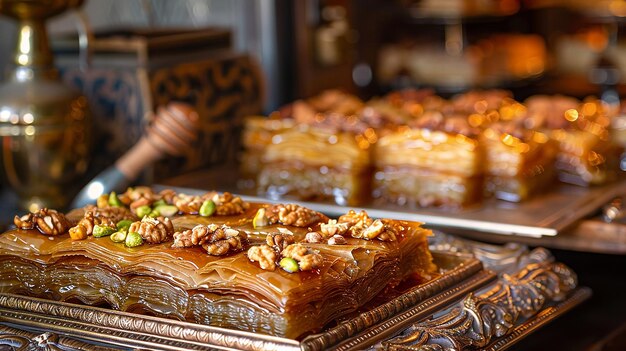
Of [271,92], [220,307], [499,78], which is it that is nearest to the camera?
[220,307]

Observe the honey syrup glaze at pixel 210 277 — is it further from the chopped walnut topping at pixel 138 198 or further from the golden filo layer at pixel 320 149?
the golden filo layer at pixel 320 149

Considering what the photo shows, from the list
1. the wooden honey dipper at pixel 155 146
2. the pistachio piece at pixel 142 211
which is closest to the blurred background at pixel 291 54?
the wooden honey dipper at pixel 155 146

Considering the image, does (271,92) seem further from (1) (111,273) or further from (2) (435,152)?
(1) (111,273)

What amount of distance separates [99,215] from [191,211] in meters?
0.13

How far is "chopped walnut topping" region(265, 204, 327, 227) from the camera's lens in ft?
4.23

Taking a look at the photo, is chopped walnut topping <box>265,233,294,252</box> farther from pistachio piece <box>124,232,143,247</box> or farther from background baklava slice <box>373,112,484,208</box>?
background baklava slice <box>373,112,484,208</box>

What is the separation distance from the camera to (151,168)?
7.49 feet

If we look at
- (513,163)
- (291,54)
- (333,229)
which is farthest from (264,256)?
(291,54)

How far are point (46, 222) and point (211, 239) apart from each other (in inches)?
9.4

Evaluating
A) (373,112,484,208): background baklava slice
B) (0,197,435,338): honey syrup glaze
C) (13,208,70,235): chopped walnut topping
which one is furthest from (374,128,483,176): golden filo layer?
(13,208,70,235): chopped walnut topping

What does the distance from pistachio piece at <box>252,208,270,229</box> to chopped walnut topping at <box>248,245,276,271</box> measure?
0.15m

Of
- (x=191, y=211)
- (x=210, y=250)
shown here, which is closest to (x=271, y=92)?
(x=191, y=211)

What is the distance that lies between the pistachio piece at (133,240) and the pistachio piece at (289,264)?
20cm

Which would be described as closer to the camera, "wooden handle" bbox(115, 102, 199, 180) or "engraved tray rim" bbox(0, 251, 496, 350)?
"engraved tray rim" bbox(0, 251, 496, 350)
